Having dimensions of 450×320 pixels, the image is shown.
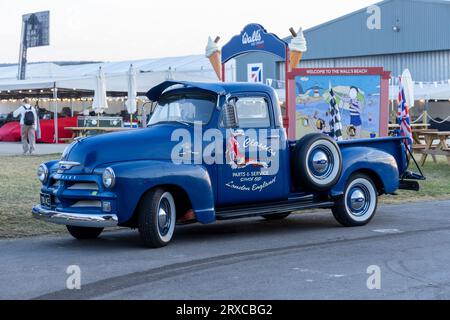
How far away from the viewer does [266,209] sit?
9.62 metres

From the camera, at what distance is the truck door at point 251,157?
9.30 meters

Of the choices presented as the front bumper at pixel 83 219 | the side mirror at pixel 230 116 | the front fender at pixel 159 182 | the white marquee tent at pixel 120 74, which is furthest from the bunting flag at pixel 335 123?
the white marquee tent at pixel 120 74

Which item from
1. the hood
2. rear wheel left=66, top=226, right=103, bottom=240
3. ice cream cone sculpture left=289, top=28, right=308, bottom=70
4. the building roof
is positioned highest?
the building roof

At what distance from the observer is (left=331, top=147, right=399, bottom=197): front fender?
406 inches

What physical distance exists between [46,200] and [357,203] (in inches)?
170

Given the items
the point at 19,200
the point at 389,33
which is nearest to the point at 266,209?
the point at 19,200

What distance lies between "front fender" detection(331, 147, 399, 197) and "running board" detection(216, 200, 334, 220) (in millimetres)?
312

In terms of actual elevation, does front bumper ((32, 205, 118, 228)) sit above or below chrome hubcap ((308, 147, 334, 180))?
below

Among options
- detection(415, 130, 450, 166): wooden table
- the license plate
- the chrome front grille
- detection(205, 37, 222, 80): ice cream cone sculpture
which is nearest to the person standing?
detection(205, 37, 222, 80): ice cream cone sculpture

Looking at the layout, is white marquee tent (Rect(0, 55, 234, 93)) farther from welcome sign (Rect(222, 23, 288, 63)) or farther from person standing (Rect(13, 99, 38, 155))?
welcome sign (Rect(222, 23, 288, 63))

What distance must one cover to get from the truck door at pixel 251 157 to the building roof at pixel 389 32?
33.3 meters

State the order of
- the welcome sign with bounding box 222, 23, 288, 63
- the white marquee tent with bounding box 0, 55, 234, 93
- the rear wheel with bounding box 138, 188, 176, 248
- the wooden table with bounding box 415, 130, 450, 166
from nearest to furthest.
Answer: the rear wheel with bounding box 138, 188, 176, 248, the welcome sign with bounding box 222, 23, 288, 63, the wooden table with bounding box 415, 130, 450, 166, the white marquee tent with bounding box 0, 55, 234, 93

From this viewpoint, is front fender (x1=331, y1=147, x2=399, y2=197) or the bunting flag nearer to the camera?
front fender (x1=331, y1=147, x2=399, y2=197)

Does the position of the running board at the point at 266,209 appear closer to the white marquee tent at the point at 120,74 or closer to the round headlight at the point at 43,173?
the round headlight at the point at 43,173
